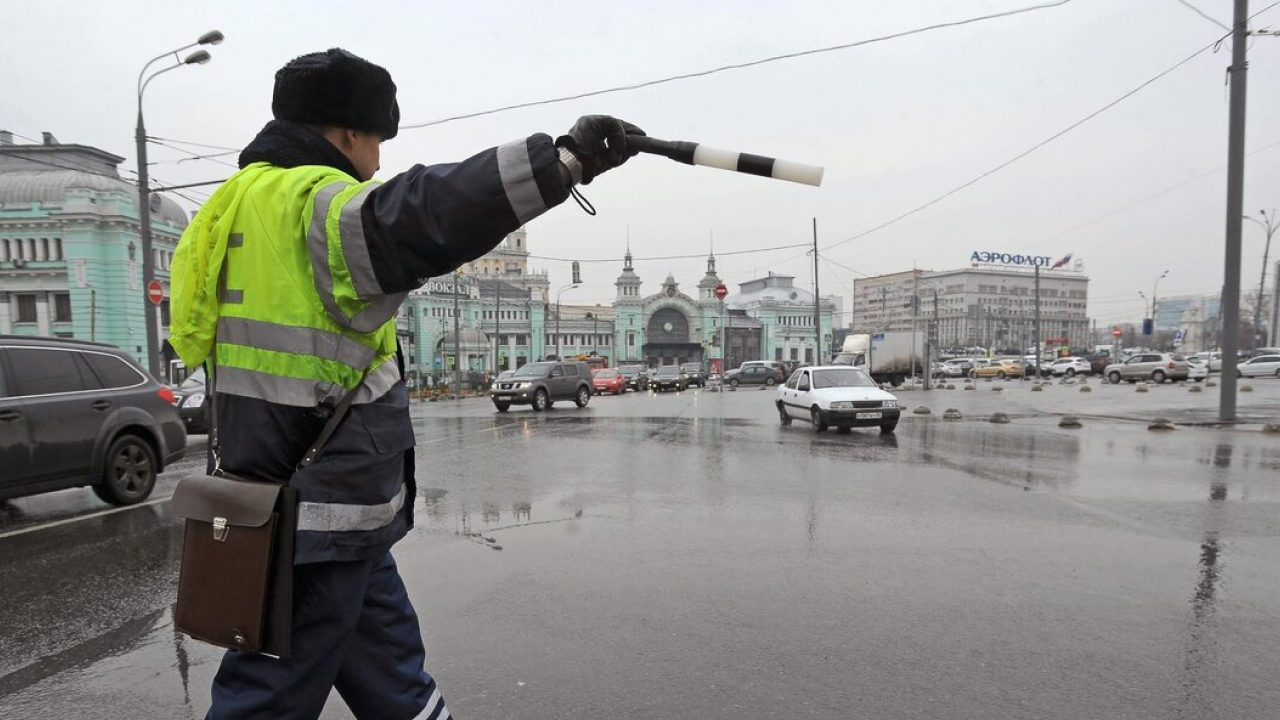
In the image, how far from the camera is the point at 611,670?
332cm

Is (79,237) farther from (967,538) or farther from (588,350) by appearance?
(588,350)

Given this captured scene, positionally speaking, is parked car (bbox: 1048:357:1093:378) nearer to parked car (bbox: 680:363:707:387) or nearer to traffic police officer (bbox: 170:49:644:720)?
parked car (bbox: 680:363:707:387)

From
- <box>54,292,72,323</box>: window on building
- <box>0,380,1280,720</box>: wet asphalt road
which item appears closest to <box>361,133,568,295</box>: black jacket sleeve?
<box>0,380,1280,720</box>: wet asphalt road

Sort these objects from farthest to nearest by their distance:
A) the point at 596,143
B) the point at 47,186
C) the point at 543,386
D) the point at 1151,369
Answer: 1. the point at 47,186
2. the point at 1151,369
3. the point at 543,386
4. the point at 596,143

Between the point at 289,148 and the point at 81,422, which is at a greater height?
the point at 289,148

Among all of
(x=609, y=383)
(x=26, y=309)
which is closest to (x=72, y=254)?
(x=26, y=309)

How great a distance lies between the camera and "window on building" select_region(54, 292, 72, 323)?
142 feet

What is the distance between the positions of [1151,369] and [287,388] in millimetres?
45133

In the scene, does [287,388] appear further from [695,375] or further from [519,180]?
[695,375]

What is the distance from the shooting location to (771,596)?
438cm

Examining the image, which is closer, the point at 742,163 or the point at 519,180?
the point at 519,180

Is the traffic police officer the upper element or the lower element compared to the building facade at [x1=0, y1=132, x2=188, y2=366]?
lower

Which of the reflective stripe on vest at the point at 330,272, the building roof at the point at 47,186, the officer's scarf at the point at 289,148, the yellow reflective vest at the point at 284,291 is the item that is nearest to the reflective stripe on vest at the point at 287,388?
the yellow reflective vest at the point at 284,291

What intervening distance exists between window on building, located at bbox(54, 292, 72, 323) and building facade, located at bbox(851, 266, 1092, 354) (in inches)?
3033
